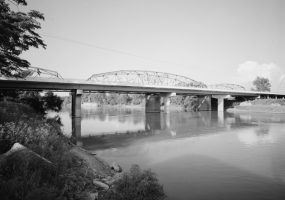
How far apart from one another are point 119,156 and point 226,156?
8.75m

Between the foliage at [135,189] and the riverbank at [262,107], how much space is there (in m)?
90.7

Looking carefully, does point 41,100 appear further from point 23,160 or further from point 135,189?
point 135,189

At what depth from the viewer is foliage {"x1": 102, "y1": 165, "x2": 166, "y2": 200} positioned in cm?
938

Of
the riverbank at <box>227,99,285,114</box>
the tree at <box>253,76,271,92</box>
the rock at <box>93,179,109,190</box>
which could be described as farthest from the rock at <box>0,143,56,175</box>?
the tree at <box>253,76,271,92</box>

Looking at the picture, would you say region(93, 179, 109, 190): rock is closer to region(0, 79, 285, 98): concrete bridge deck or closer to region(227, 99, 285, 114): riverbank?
region(0, 79, 285, 98): concrete bridge deck

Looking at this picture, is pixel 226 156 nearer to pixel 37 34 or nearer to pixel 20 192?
pixel 20 192

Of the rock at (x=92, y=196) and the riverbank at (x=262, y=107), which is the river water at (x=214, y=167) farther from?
the riverbank at (x=262, y=107)

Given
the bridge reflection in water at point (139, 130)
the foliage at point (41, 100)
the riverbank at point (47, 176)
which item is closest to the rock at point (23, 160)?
the riverbank at point (47, 176)

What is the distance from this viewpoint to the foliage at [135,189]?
9.38 meters

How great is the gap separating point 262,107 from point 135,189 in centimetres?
9932

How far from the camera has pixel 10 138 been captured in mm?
11609

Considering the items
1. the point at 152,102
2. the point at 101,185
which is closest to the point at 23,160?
the point at 101,185

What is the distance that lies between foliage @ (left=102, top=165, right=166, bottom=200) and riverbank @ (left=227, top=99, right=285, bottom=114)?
3572 inches

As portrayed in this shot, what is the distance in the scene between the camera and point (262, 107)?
95.7m
